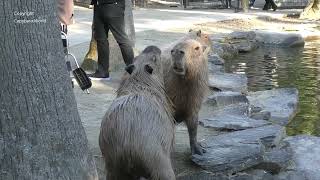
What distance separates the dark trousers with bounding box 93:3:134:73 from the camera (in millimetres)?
7852

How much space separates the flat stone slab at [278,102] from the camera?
7367mm

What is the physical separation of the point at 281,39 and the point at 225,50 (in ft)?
8.63

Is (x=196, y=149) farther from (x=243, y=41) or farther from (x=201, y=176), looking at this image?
(x=243, y=41)

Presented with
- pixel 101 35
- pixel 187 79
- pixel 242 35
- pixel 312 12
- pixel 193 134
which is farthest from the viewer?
pixel 312 12

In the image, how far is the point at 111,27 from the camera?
795cm

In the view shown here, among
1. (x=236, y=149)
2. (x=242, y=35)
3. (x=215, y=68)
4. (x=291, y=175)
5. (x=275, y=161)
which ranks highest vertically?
(x=242, y=35)

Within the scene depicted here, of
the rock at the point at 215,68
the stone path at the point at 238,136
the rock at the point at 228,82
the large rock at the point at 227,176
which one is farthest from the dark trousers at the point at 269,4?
the large rock at the point at 227,176

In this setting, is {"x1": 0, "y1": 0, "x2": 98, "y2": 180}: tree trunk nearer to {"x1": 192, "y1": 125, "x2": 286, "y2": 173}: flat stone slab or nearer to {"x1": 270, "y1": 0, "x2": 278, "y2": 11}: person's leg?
{"x1": 192, "y1": 125, "x2": 286, "y2": 173}: flat stone slab

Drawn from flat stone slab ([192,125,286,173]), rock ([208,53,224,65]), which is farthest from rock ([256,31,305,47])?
flat stone slab ([192,125,286,173])

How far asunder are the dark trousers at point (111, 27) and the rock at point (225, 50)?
15.2 feet

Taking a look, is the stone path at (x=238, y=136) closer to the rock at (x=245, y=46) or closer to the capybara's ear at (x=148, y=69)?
the capybara's ear at (x=148, y=69)

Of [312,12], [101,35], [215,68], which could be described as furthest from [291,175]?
[312,12]

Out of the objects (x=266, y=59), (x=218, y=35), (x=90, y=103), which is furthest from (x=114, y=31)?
(x=218, y=35)

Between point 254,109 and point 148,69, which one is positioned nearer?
point 148,69
